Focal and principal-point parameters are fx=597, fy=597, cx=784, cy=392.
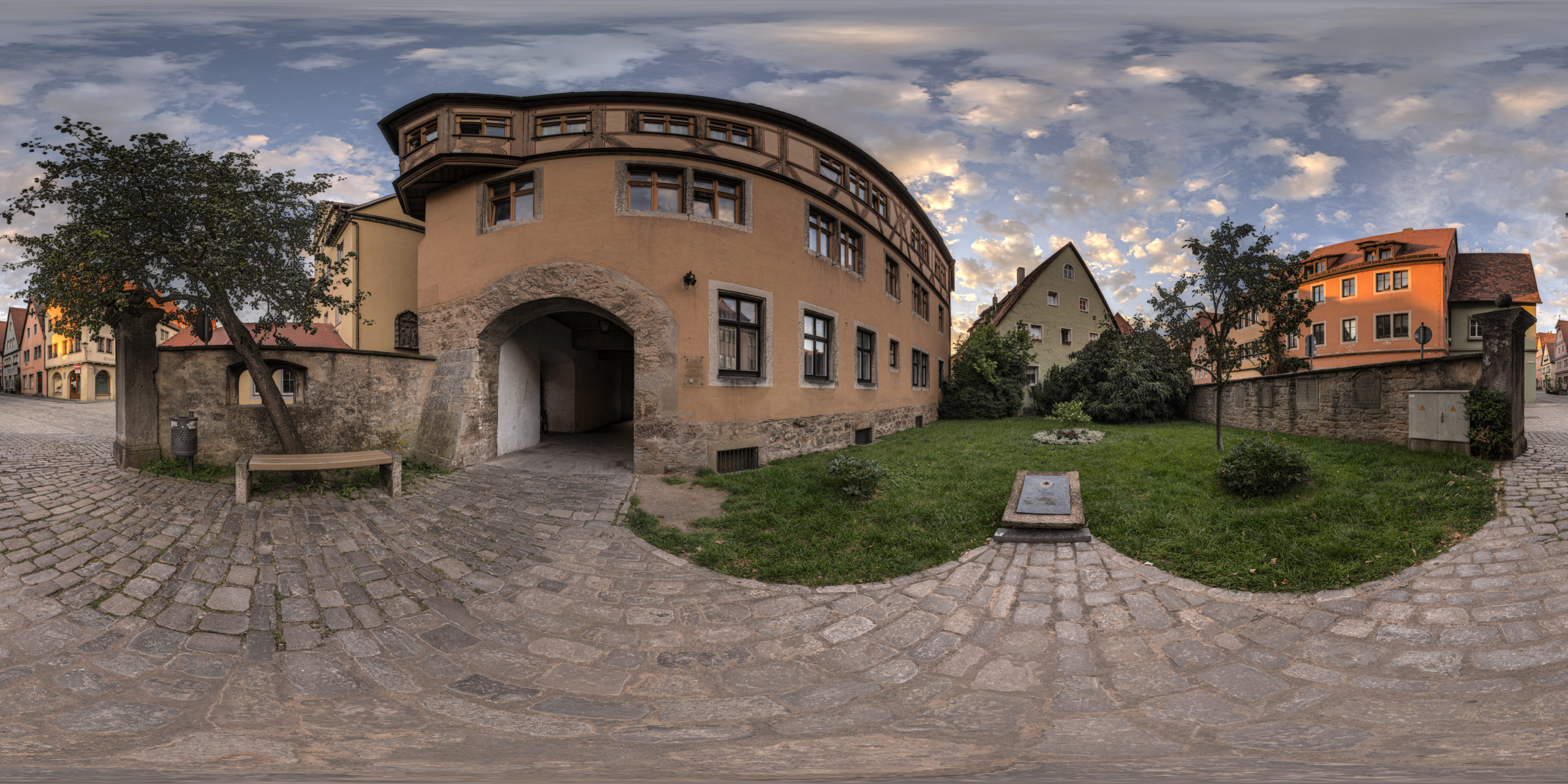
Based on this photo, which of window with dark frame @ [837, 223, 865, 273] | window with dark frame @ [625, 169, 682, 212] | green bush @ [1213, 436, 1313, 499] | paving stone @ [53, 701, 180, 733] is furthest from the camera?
window with dark frame @ [837, 223, 865, 273]

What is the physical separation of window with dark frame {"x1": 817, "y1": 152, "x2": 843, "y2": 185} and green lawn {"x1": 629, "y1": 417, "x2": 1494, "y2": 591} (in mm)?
7624

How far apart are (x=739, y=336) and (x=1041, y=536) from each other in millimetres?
6915

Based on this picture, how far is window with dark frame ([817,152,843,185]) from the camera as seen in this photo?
46.5 feet

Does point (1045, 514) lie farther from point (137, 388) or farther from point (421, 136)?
point (421, 136)

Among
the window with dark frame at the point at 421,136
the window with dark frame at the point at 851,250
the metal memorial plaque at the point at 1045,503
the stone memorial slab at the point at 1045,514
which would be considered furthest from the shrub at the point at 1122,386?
the window with dark frame at the point at 421,136

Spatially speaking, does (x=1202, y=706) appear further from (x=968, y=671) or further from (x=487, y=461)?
(x=487, y=461)

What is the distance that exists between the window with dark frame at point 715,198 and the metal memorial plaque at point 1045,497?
7362mm

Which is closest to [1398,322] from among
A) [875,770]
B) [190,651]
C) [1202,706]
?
[1202,706]

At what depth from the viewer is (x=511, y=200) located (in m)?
11.5

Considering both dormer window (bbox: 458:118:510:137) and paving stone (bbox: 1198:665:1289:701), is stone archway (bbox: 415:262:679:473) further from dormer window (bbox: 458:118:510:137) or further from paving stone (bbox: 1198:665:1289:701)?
paving stone (bbox: 1198:665:1289:701)

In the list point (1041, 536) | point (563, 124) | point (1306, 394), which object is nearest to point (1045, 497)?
point (1041, 536)

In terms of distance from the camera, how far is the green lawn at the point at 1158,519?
18.9ft

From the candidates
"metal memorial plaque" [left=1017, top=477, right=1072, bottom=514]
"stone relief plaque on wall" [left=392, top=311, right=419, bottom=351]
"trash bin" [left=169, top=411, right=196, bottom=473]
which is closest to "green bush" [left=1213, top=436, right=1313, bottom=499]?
"metal memorial plaque" [left=1017, top=477, right=1072, bottom=514]

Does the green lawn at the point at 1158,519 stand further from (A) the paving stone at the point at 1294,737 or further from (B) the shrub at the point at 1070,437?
(B) the shrub at the point at 1070,437
